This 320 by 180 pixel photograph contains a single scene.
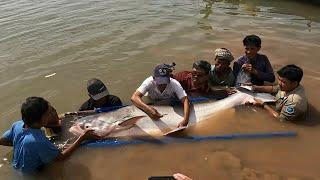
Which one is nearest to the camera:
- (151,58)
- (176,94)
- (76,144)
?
(76,144)

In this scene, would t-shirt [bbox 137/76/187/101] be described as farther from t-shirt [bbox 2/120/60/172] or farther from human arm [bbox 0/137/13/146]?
human arm [bbox 0/137/13/146]

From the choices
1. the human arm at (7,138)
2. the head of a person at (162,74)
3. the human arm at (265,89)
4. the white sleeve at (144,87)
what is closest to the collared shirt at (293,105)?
the human arm at (265,89)

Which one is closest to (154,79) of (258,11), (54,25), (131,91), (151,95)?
(151,95)

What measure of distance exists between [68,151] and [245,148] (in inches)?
101

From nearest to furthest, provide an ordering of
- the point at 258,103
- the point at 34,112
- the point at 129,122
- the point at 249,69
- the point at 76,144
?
the point at 34,112 → the point at 76,144 → the point at 129,122 → the point at 258,103 → the point at 249,69

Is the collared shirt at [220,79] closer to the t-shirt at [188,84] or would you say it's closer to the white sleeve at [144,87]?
the t-shirt at [188,84]

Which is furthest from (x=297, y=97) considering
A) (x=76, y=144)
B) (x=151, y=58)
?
(x=151, y=58)

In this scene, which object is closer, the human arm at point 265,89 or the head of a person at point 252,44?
the head of a person at point 252,44

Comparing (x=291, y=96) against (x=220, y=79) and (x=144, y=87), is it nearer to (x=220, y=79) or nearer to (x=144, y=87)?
(x=220, y=79)

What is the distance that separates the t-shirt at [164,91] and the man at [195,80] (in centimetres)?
44

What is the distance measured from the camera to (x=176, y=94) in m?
6.39

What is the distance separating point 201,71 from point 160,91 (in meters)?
0.75

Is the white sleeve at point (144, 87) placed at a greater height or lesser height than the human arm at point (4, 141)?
greater

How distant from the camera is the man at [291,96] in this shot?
20.2ft
